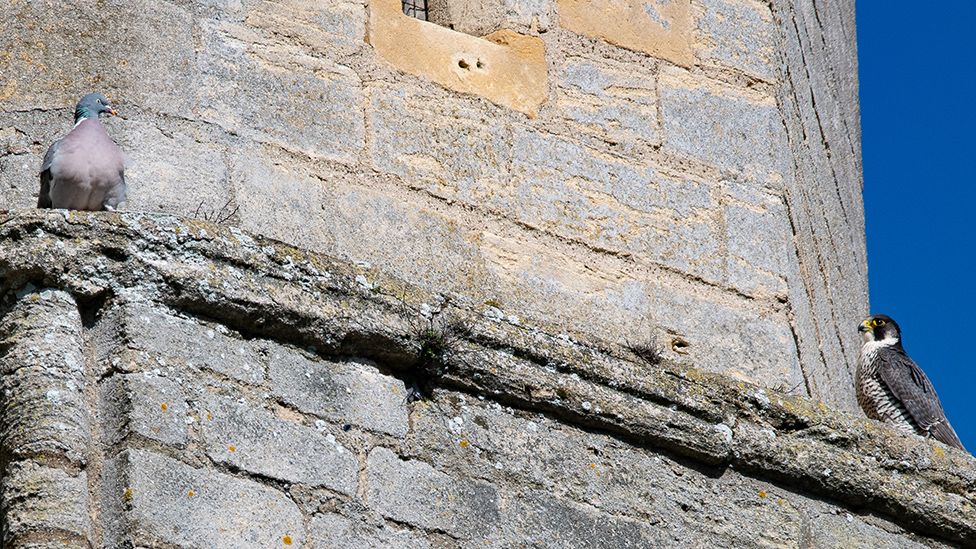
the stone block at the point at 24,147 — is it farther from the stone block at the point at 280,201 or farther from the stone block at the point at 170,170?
the stone block at the point at 280,201

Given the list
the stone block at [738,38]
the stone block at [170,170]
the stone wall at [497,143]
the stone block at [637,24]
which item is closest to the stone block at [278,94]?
the stone wall at [497,143]

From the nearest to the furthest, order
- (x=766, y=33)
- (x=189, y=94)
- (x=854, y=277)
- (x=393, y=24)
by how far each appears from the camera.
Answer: (x=189, y=94)
(x=393, y=24)
(x=766, y=33)
(x=854, y=277)

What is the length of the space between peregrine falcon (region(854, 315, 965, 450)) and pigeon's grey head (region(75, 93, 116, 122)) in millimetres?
3189

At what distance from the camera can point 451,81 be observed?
509 centimetres

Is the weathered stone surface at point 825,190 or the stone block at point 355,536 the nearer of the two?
the stone block at point 355,536

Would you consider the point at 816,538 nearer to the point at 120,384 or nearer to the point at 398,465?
the point at 398,465

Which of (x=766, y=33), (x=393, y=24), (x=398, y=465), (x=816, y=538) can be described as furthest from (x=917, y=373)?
(x=398, y=465)

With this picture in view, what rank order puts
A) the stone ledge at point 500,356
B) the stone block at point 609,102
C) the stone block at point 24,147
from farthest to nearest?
the stone block at point 609,102, the stone block at point 24,147, the stone ledge at point 500,356

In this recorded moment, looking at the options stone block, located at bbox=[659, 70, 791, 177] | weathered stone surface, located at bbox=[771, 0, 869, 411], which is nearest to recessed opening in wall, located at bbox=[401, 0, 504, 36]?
stone block, located at bbox=[659, 70, 791, 177]

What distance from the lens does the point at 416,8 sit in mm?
5469

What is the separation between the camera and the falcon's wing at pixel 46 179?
4.26 metres

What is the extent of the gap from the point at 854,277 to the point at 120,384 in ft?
12.3

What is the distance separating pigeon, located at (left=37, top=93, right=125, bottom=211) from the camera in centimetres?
413

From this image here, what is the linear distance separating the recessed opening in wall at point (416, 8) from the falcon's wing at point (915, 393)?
228cm
